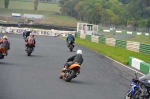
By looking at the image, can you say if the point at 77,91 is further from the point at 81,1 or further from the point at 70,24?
the point at 81,1

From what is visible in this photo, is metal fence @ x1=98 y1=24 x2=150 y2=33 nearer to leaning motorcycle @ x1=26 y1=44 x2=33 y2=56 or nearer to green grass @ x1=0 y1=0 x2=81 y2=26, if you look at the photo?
green grass @ x1=0 y1=0 x2=81 y2=26

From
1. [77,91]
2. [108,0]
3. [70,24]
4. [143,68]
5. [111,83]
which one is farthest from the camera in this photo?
[108,0]

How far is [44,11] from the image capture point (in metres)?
111

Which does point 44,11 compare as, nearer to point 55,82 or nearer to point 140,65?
point 140,65

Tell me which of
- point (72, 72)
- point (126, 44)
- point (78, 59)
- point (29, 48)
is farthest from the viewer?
point (126, 44)

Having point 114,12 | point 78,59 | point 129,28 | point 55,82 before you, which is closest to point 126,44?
point 78,59

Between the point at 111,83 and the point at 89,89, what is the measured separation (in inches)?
83.9

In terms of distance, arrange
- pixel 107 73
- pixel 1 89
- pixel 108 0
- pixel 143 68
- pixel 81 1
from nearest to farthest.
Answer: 1. pixel 1 89
2. pixel 107 73
3. pixel 143 68
4. pixel 81 1
5. pixel 108 0

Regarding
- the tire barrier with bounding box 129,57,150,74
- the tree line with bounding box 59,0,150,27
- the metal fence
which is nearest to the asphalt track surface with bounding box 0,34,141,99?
the tire barrier with bounding box 129,57,150,74

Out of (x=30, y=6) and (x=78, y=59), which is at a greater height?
(x=30, y=6)

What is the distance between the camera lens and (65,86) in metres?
15.1

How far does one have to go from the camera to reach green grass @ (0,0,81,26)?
100m

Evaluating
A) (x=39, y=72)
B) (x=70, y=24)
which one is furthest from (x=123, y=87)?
(x=70, y=24)

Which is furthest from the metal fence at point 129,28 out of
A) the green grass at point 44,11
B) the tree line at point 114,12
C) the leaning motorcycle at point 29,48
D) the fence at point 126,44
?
the leaning motorcycle at point 29,48
